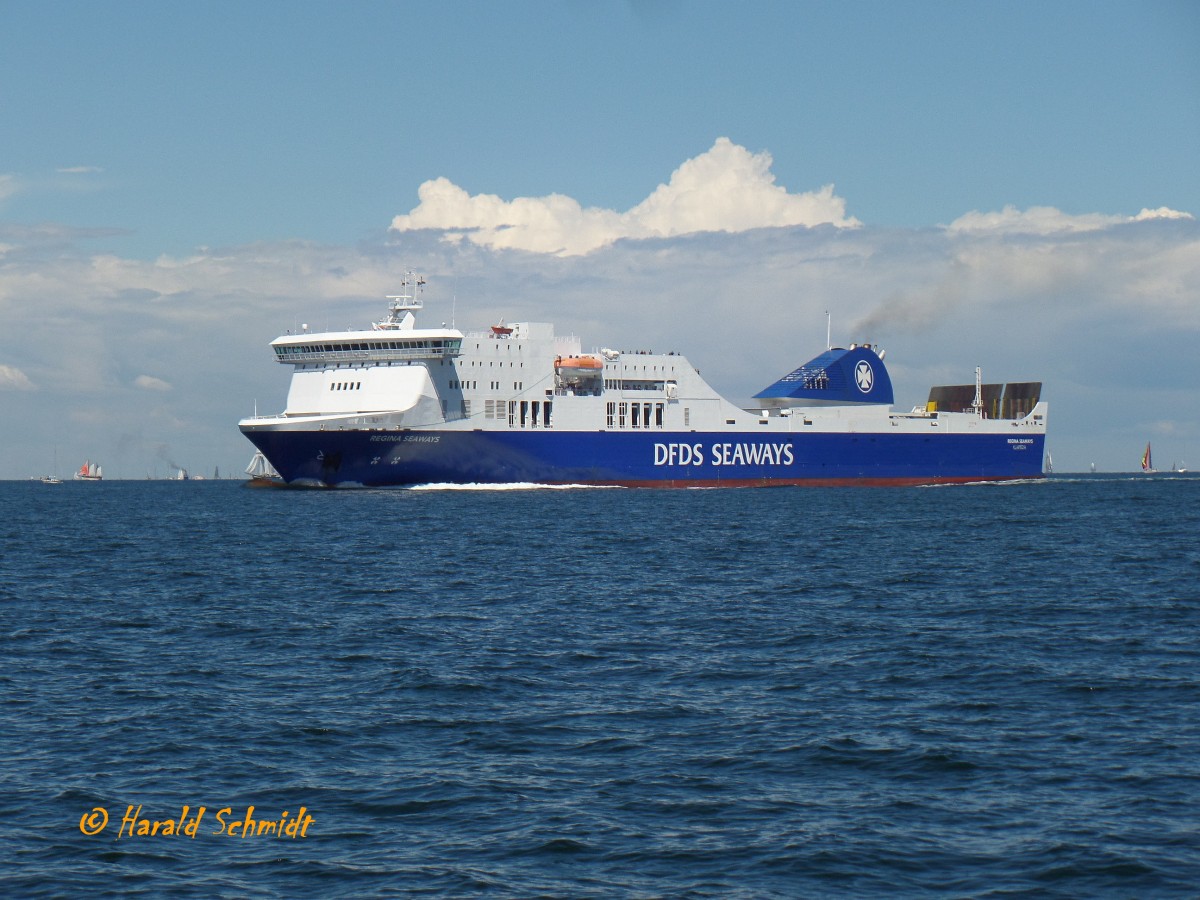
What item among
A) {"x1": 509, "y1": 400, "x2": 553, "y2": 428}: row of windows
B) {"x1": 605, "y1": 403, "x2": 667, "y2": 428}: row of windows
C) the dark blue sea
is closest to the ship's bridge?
{"x1": 509, "y1": 400, "x2": 553, "y2": 428}: row of windows

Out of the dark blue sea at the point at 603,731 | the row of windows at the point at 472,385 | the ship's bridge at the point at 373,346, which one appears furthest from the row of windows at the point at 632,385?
the dark blue sea at the point at 603,731

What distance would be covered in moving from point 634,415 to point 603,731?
2371 inches

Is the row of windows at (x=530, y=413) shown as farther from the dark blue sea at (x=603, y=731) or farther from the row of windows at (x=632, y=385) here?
the dark blue sea at (x=603, y=731)

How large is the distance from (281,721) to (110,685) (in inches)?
156

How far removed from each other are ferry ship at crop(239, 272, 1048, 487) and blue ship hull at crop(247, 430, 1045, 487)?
0.09 metres

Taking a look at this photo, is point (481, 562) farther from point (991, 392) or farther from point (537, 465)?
point (991, 392)

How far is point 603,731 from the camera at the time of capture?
15641 millimetres

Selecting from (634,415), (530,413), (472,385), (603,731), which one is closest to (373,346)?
(472,385)

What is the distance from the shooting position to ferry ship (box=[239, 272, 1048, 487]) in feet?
224

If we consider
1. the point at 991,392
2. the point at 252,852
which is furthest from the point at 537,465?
the point at 252,852

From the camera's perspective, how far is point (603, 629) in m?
23.5

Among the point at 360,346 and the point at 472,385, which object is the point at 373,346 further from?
the point at 472,385

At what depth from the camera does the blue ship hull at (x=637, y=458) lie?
67812 mm

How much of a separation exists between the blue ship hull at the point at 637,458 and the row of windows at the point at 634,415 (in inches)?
43.9
